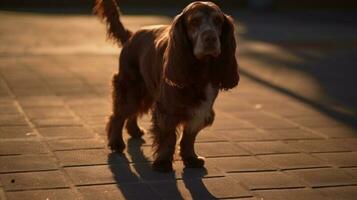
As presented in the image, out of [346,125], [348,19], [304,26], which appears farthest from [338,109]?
Answer: [348,19]

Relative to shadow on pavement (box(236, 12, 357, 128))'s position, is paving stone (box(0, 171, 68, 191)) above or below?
above

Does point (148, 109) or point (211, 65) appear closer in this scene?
point (211, 65)

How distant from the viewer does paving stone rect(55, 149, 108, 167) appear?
632 centimetres

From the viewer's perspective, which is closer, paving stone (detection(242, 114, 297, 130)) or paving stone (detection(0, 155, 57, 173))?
paving stone (detection(0, 155, 57, 173))

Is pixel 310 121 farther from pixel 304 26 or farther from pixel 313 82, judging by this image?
pixel 304 26

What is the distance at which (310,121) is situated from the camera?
8352 mm

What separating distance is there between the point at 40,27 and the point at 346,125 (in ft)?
36.8

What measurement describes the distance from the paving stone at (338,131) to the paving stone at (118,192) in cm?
289

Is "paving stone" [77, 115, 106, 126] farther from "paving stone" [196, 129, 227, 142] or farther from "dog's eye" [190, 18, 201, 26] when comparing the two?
"dog's eye" [190, 18, 201, 26]

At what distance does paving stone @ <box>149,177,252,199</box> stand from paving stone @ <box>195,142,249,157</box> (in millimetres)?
840

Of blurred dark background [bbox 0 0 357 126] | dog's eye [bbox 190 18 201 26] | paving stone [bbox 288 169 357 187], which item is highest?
dog's eye [bbox 190 18 201 26]

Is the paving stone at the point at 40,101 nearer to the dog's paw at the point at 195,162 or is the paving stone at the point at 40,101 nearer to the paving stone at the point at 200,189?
the dog's paw at the point at 195,162

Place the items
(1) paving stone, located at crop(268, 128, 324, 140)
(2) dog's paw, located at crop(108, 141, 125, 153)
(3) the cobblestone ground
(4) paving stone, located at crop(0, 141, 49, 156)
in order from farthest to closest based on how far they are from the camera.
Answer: (1) paving stone, located at crop(268, 128, 324, 140) < (2) dog's paw, located at crop(108, 141, 125, 153) < (4) paving stone, located at crop(0, 141, 49, 156) < (3) the cobblestone ground

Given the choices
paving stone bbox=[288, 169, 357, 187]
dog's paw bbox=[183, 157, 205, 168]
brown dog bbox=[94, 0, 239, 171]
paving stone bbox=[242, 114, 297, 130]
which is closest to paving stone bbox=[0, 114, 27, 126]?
brown dog bbox=[94, 0, 239, 171]
